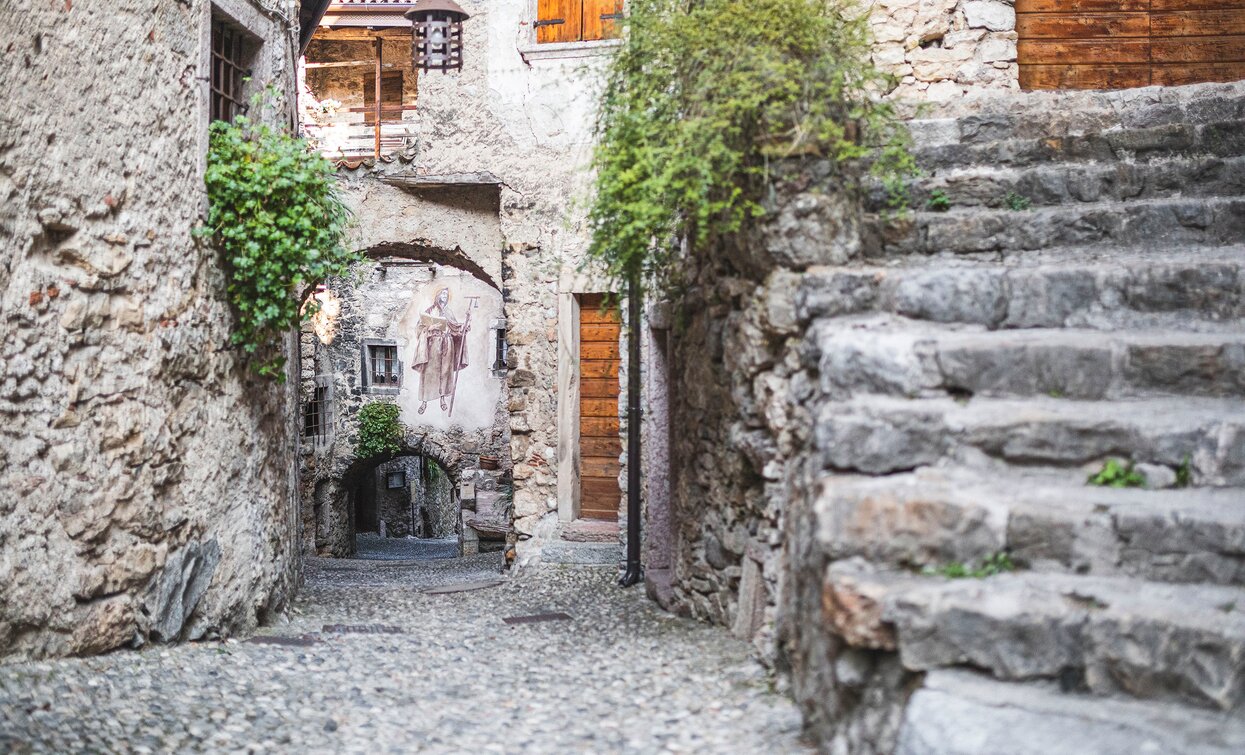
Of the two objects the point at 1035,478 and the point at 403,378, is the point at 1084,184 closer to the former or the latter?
the point at 1035,478

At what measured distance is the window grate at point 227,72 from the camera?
5363 mm

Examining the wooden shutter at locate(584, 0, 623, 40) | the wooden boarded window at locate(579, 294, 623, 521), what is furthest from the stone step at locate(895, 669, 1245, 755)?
the wooden shutter at locate(584, 0, 623, 40)

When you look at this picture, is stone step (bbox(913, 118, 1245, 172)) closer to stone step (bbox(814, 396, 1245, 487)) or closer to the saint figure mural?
stone step (bbox(814, 396, 1245, 487))

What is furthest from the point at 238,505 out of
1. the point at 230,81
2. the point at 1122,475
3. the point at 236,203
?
Answer: the point at 1122,475

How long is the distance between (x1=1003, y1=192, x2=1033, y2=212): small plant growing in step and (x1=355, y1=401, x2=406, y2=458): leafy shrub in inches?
586

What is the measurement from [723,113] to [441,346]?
14674 millimetres

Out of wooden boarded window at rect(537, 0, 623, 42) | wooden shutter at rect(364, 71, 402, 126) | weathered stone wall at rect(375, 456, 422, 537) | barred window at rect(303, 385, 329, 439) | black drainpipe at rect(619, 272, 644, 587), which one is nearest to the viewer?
black drainpipe at rect(619, 272, 644, 587)

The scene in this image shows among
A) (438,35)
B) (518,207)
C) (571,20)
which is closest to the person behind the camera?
(571,20)

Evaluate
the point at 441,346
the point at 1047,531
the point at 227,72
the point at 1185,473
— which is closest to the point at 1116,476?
the point at 1185,473

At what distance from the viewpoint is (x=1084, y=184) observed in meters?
4.11

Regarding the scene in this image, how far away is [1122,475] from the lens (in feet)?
8.55

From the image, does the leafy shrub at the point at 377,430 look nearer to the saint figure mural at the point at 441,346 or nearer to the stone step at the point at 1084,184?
the saint figure mural at the point at 441,346

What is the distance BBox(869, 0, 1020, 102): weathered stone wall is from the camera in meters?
5.83

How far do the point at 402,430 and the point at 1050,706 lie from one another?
54.7 ft
